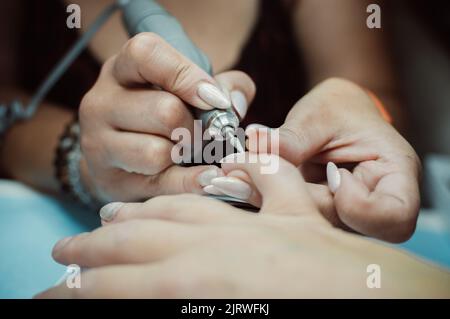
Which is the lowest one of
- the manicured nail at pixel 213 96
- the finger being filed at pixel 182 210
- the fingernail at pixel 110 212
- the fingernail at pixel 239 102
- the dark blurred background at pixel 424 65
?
the finger being filed at pixel 182 210

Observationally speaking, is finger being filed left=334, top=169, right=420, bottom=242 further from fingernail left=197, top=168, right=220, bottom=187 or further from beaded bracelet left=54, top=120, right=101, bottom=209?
beaded bracelet left=54, top=120, right=101, bottom=209

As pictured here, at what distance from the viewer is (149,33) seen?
0.35m

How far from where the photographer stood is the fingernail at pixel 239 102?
1.17ft

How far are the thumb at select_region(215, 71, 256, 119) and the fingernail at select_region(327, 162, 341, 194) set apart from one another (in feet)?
0.25

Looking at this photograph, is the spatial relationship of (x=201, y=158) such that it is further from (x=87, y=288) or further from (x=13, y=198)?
(x=13, y=198)

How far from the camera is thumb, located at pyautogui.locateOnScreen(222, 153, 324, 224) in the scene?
0.90 feet

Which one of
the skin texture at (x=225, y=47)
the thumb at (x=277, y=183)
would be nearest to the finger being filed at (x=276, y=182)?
the thumb at (x=277, y=183)

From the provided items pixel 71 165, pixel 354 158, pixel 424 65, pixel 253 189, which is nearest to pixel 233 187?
pixel 253 189

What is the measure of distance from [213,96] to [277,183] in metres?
0.09

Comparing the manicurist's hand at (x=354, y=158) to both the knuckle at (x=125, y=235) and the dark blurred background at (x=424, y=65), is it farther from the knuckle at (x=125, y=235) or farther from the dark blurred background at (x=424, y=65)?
the dark blurred background at (x=424, y=65)

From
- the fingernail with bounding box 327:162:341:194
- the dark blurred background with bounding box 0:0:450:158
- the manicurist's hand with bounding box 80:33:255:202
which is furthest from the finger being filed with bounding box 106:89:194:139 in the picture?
the dark blurred background with bounding box 0:0:450:158

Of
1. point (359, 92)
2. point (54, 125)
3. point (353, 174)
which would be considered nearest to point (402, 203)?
point (353, 174)

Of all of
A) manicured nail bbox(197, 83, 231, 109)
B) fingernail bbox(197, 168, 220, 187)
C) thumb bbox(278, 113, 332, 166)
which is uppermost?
manicured nail bbox(197, 83, 231, 109)
